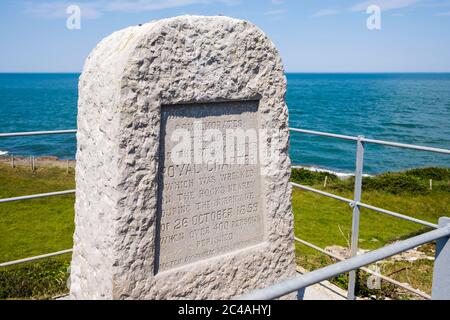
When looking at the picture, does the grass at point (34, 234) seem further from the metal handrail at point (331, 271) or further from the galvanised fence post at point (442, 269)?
the galvanised fence post at point (442, 269)

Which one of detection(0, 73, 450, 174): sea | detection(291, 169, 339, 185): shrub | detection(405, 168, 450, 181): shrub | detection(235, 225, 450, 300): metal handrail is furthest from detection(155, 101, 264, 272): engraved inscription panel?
detection(0, 73, 450, 174): sea

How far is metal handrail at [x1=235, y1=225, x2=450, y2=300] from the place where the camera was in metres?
1.40

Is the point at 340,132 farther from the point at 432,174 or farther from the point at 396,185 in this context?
the point at 396,185

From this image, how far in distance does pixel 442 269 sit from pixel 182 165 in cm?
180

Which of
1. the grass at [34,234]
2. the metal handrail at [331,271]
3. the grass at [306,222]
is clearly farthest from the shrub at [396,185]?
the metal handrail at [331,271]

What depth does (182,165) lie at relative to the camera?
122 inches

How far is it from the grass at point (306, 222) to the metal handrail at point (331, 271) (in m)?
3.05

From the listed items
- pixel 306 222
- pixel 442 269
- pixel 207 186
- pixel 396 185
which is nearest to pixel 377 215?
pixel 306 222

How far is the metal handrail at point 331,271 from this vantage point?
4.60 ft

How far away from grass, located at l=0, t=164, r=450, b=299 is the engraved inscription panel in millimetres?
1872

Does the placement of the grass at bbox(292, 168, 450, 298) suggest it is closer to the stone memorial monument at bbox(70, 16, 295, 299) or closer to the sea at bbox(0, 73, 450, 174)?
the stone memorial monument at bbox(70, 16, 295, 299)

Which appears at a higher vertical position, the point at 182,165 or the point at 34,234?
the point at 182,165

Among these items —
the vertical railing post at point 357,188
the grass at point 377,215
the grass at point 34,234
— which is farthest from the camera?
the grass at point 377,215

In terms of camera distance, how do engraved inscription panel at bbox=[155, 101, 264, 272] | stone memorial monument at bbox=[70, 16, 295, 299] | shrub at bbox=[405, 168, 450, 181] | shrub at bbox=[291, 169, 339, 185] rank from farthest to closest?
shrub at bbox=[405, 168, 450, 181] < shrub at bbox=[291, 169, 339, 185] < engraved inscription panel at bbox=[155, 101, 264, 272] < stone memorial monument at bbox=[70, 16, 295, 299]
